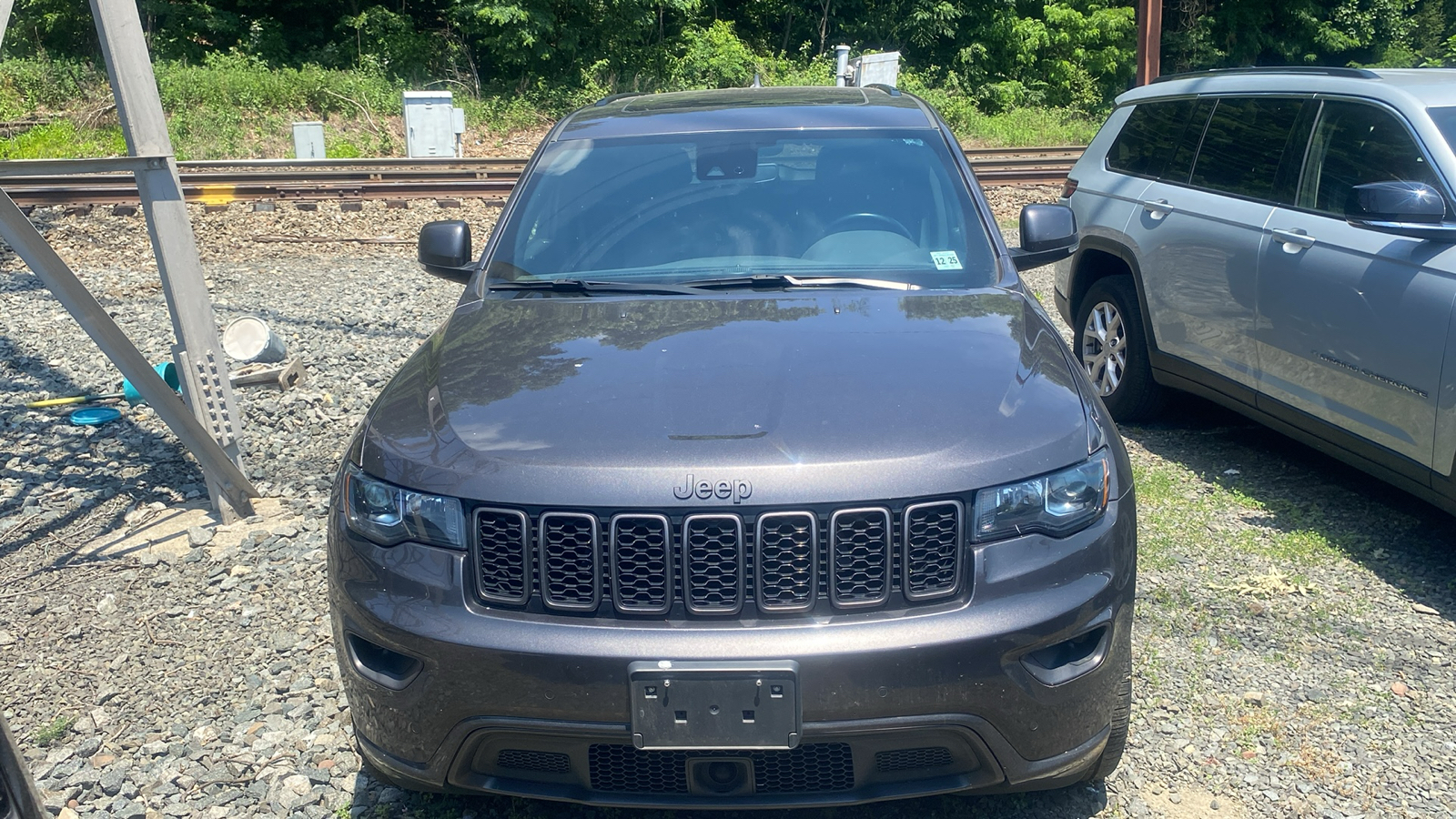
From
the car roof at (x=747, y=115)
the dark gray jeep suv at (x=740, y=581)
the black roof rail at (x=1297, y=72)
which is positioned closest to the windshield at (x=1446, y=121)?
the black roof rail at (x=1297, y=72)

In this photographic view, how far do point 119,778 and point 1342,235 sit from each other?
462 centimetres

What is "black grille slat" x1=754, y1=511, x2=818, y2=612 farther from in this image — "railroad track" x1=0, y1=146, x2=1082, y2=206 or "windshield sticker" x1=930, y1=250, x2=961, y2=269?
"railroad track" x1=0, y1=146, x2=1082, y2=206

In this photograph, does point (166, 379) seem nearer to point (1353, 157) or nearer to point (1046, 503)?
point (1046, 503)

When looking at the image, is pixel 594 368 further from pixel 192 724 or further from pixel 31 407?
pixel 31 407

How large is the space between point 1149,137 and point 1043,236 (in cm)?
254

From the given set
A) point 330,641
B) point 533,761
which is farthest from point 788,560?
point 330,641

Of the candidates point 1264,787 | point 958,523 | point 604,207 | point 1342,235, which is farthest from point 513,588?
point 1342,235

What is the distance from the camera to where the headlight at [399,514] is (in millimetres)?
2510

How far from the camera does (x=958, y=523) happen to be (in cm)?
245

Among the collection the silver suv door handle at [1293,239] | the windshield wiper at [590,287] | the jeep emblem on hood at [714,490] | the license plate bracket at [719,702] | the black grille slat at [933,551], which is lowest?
the license plate bracket at [719,702]

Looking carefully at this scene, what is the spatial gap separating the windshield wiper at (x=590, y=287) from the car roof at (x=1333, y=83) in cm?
301

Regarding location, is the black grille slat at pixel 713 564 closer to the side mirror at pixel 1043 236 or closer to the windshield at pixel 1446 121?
the side mirror at pixel 1043 236

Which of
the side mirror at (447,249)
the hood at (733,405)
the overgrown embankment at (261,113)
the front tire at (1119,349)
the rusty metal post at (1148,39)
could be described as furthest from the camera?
the overgrown embankment at (261,113)

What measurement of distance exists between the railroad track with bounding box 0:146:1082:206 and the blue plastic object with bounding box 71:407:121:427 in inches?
269
